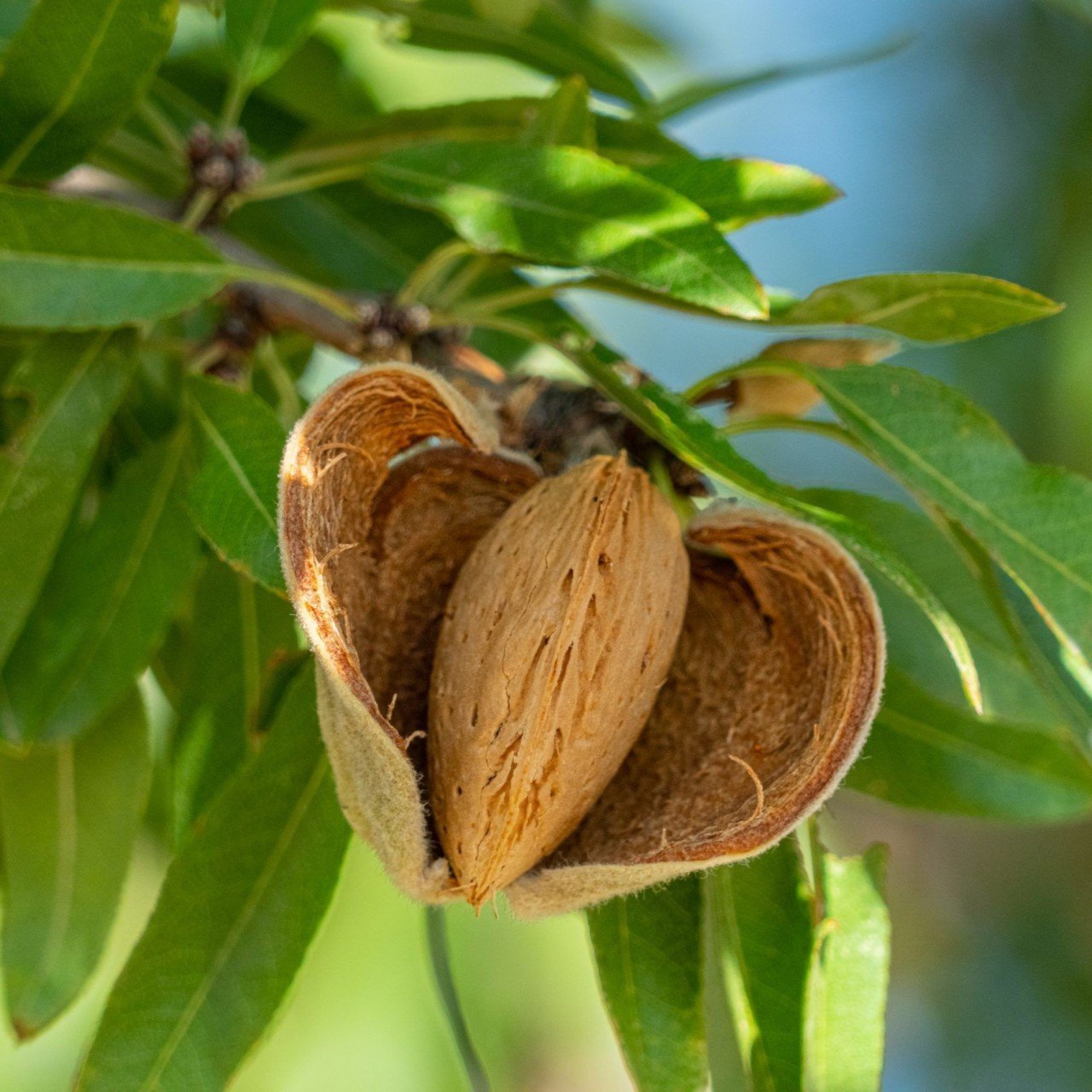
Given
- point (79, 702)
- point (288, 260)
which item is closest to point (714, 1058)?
point (79, 702)

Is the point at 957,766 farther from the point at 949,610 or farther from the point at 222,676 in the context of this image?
the point at 222,676

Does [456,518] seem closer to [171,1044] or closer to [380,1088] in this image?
[171,1044]

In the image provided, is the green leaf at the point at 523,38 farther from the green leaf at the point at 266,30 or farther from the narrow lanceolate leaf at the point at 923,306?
the narrow lanceolate leaf at the point at 923,306

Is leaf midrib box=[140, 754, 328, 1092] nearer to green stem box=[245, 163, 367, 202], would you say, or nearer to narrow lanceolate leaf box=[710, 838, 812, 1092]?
narrow lanceolate leaf box=[710, 838, 812, 1092]

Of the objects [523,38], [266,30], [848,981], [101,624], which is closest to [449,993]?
[848,981]

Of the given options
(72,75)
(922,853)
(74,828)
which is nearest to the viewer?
(72,75)

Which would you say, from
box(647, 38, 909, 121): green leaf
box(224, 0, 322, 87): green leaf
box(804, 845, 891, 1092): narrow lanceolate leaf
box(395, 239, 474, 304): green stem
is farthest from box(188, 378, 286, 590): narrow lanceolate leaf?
box(647, 38, 909, 121): green leaf

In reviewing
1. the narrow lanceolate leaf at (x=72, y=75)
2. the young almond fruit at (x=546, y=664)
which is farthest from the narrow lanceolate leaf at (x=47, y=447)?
the young almond fruit at (x=546, y=664)
